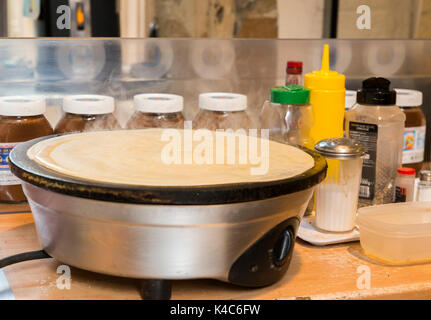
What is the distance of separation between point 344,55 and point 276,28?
8.4 inches

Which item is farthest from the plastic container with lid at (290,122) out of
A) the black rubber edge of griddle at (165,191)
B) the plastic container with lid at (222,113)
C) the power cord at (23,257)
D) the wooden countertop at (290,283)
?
Answer: the power cord at (23,257)

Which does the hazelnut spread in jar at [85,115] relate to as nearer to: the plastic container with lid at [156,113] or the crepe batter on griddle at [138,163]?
the plastic container with lid at [156,113]

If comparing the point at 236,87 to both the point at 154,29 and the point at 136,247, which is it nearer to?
the point at 154,29

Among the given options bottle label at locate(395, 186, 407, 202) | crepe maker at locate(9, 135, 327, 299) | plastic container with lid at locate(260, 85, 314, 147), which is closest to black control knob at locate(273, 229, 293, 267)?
crepe maker at locate(9, 135, 327, 299)

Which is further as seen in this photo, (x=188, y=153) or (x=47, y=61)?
(x=47, y=61)

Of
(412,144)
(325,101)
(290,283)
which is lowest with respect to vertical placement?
(290,283)

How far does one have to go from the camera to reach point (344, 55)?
4.93ft

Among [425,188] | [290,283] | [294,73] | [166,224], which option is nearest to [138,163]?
[166,224]

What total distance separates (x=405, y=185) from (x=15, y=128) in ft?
2.45

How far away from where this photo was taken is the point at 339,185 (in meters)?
0.96

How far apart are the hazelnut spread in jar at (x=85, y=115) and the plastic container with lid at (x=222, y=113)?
0.19 m

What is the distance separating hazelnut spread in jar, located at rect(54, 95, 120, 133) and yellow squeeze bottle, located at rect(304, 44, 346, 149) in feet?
1.31

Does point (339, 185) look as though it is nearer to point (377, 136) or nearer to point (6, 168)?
point (377, 136)
